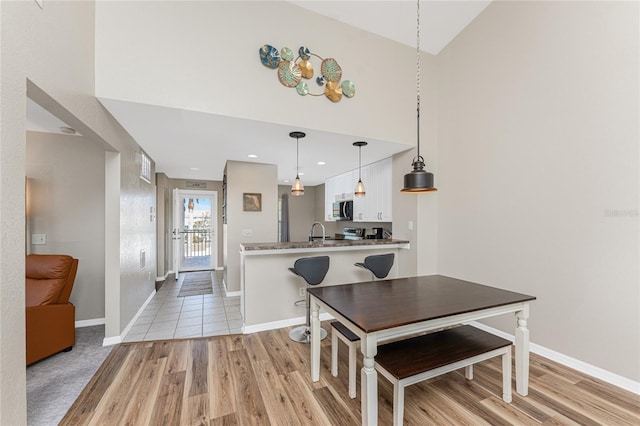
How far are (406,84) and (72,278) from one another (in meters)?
4.67

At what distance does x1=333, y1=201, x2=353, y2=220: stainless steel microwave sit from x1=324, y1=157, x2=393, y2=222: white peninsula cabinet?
126 millimetres

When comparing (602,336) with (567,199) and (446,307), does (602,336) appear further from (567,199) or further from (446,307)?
(446,307)

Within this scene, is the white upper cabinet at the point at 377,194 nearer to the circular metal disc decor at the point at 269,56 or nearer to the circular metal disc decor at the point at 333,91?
the circular metal disc decor at the point at 333,91

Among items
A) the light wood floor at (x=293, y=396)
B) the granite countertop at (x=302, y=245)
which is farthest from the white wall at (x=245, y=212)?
the light wood floor at (x=293, y=396)

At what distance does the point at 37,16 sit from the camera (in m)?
1.58

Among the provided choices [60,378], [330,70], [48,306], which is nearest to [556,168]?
[330,70]

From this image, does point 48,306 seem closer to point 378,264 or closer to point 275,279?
point 275,279

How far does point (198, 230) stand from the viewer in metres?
6.95

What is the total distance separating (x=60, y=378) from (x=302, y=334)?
219 centimetres

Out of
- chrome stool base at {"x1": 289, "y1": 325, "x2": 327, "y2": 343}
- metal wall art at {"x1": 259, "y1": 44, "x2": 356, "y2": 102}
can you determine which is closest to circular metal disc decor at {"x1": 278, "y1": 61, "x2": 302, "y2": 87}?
metal wall art at {"x1": 259, "y1": 44, "x2": 356, "y2": 102}

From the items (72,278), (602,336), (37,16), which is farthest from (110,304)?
(602,336)

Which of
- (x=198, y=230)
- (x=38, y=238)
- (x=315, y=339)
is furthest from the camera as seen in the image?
(x=198, y=230)

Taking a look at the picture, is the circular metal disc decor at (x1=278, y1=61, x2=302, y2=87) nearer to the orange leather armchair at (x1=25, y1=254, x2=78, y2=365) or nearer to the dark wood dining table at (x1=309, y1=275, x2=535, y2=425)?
the dark wood dining table at (x1=309, y1=275, x2=535, y2=425)

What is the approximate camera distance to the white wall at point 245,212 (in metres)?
4.64
